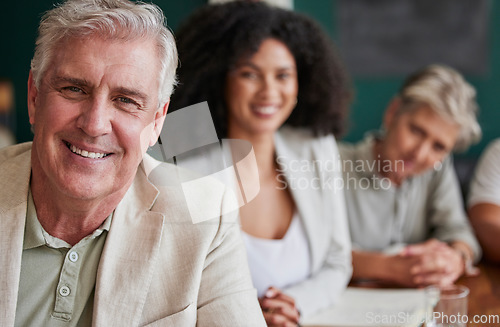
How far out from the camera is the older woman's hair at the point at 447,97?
5.16ft

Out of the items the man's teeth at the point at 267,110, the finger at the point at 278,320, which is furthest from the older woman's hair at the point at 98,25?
the finger at the point at 278,320

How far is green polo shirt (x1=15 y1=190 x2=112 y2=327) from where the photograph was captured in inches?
29.5

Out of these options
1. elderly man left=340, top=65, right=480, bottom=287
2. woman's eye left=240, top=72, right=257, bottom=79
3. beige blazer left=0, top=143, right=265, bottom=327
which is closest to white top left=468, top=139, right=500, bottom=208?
elderly man left=340, top=65, right=480, bottom=287

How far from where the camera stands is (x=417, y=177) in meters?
1.75

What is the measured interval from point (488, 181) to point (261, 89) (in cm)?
105

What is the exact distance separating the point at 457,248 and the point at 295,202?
638 millimetres

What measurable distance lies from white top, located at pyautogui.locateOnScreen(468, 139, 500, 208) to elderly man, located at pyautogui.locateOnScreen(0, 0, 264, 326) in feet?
3.76

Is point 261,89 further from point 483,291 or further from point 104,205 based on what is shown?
point 483,291

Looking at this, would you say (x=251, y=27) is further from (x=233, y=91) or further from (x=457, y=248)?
(x=457, y=248)

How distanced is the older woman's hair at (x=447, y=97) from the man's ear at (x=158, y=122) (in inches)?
41.6

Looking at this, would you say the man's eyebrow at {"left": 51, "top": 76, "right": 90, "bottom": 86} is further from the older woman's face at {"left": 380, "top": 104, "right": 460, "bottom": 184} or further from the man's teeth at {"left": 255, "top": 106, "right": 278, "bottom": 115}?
the older woman's face at {"left": 380, "top": 104, "right": 460, "bottom": 184}

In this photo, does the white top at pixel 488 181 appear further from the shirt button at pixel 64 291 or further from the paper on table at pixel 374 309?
the shirt button at pixel 64 291

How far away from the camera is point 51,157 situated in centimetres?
71

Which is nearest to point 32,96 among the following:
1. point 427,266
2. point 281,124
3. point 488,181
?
point 281,124
